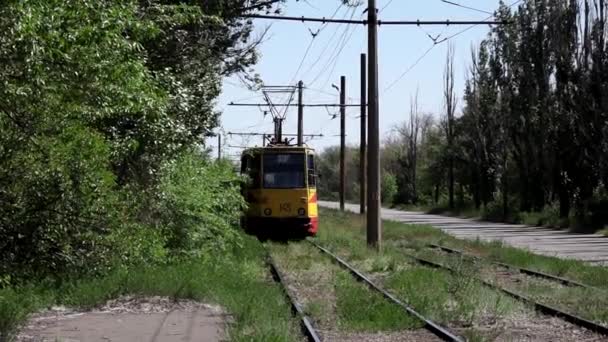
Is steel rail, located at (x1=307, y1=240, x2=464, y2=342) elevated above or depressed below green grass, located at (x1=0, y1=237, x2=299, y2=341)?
below

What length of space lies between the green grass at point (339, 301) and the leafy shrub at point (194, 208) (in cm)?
165

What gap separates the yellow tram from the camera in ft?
92.3

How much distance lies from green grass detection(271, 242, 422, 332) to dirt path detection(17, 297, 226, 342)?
156cm

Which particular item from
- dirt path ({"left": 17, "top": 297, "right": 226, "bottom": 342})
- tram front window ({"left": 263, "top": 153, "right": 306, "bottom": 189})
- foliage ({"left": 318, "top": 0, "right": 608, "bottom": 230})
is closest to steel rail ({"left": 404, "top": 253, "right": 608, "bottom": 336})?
dirt path ({"left": 17, "top": 297, "right": 226, "bottom": 342})

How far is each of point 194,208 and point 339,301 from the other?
17.4 feet

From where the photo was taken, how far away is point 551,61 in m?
49.9

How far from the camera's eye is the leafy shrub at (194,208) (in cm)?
1742

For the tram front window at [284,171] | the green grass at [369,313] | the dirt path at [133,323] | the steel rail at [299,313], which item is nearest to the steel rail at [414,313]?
the green grass at [369,313]

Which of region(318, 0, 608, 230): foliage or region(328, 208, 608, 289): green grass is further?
region(318, 0, 608, 230): foliage

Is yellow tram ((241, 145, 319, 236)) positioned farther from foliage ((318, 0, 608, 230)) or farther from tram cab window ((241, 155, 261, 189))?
foliage ((318, 0, 608, 230))

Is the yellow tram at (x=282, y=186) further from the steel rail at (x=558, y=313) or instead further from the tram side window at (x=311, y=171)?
the steel rail at (x=558, y=313)

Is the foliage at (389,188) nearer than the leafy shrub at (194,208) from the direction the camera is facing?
No

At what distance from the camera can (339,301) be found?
14.5m

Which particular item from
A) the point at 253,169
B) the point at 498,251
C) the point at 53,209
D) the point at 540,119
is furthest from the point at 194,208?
the point at 540,119
